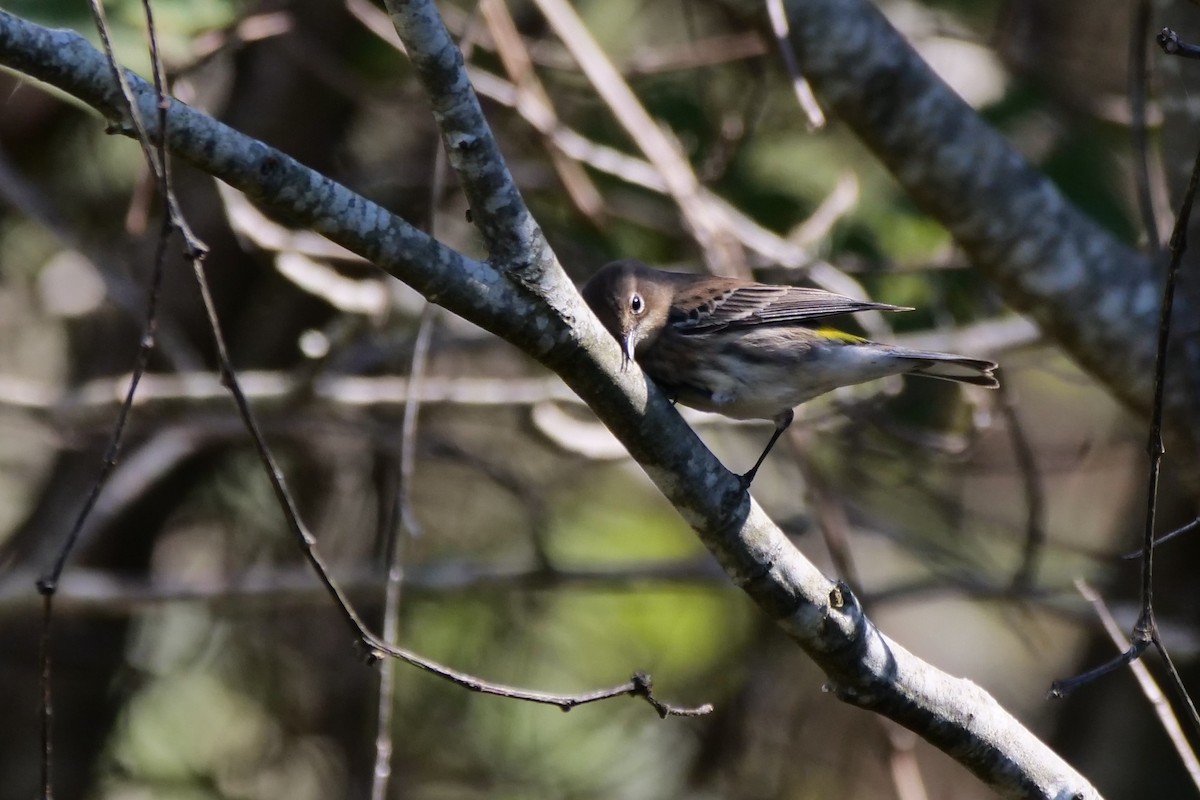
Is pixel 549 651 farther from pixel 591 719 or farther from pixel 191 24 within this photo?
pixel 191 24

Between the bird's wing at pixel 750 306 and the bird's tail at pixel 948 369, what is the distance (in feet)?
0.97

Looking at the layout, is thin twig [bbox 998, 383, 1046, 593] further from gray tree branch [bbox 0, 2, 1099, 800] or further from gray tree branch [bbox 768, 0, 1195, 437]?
gray tree branch [bbox 0, 2, 1099, 800]

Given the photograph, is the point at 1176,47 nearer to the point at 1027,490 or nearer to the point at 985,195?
the point at 985,195

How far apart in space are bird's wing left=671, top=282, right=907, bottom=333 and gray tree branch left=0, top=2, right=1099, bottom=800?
1610mm

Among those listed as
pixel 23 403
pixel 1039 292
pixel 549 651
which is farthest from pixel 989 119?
pixel 23 403

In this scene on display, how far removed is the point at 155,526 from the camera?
7.33m

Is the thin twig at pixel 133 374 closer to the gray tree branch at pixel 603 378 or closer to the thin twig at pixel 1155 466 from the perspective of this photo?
the gray tree branch at pixel 603 378

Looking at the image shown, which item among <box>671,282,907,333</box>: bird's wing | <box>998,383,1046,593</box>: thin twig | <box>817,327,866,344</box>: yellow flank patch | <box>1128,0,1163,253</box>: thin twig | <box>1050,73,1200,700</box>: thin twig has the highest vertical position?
<box>1128,0,1163,253</box>: thin twig

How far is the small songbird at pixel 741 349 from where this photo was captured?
170 inches

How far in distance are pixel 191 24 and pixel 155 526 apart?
351cm

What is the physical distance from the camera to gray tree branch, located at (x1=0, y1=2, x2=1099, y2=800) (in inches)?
92.5

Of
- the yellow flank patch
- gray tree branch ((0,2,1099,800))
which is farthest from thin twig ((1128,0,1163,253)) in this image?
gray tree branch ((0,2,1099,800))

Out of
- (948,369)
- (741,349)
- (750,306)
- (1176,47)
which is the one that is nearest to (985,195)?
(948,369)

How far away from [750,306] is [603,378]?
2.03 metres
